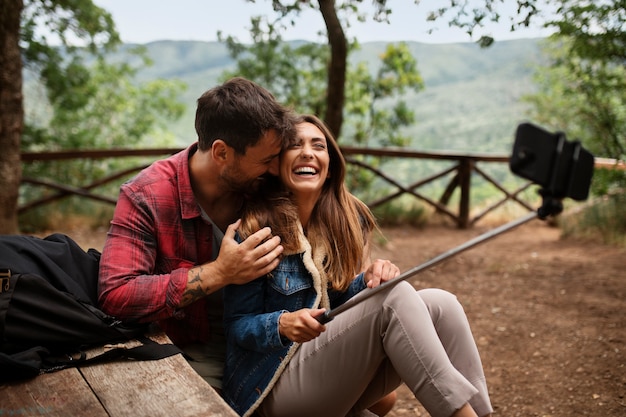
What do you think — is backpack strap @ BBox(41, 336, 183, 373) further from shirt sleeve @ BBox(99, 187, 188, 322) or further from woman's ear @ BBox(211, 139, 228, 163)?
woman's ear @ BBox(211, 139, 228, 163)

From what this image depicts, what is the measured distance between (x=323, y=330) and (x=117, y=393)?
59 cm

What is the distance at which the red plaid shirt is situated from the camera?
166cm

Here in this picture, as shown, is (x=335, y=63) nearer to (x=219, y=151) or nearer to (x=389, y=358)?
(x=219, y=151)

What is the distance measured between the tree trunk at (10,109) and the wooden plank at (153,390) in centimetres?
338

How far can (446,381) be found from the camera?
1.61m

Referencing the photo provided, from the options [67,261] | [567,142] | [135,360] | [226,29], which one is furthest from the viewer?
[226,29]

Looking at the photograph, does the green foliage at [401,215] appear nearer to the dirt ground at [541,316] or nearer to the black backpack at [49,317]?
the dirt ground at [541,316]

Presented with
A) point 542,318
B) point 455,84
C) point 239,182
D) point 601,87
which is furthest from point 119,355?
point 455,84

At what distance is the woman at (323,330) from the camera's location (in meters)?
1.67

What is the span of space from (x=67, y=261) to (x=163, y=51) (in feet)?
73.3

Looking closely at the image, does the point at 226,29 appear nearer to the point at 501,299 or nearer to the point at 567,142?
the point at 501,299

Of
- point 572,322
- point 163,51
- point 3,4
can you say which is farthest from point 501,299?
point 163,51

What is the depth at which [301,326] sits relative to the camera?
167cm

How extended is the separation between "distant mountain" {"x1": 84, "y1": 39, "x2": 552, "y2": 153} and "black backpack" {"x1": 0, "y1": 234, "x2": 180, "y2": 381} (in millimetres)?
13247
